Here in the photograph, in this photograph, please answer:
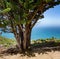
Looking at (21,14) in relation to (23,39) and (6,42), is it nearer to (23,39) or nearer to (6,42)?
(23,39)

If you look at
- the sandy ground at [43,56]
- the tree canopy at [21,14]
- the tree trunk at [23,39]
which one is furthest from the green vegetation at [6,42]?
the sandy ground at [43,56]

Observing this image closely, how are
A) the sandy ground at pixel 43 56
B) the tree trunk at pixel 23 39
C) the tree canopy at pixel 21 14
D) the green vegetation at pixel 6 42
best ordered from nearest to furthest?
1. the tree canopy at pixel 21 14
2. the sandy ground at pixel 43 56
3. the tree trunk at pixel 23 39
4. the green vegetation at pixel 6 42

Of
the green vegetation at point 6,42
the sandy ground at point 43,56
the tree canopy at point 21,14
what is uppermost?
the tree canopy at point 21,14

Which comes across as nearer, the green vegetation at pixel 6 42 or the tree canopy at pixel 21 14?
the tree canopy at pixel 21 14

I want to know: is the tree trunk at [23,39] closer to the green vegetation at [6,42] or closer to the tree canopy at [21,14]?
the tree canopy at [21,14]

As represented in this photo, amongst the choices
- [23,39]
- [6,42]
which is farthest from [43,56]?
[6,42]

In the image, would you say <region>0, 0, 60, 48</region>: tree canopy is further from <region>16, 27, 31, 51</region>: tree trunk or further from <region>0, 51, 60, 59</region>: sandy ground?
<region>0, 51, 60, 59</region>: sandy ground

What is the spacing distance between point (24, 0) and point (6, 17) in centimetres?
117

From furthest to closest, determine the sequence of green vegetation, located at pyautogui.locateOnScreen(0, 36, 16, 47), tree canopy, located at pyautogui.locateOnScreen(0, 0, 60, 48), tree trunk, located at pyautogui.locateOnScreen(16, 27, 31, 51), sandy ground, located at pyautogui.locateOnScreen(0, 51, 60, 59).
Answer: green vegetation, located at pyautogui.locateOnScreen(0, 36, 16, 47), tree trunk, located at pyautogui.locateOnScreen(16, 27, 31, 51), sandy ground, located at pyautogui.locateOnScreen(0, 51, 60, 59), tree canopy, located at pyautogui.locateOnScreen(0, 0, 60, 48)

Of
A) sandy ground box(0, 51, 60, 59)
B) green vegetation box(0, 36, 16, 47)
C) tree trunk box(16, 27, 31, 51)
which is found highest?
tree trunk box(16, 27, 31, 51)

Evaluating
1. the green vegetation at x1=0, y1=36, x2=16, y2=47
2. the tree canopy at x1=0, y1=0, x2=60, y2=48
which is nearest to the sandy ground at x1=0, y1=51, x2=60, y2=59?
the tree canopy at x1=0, y1=0, x2=60, y2=48

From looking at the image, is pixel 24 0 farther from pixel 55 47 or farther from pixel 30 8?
pixel 55 47

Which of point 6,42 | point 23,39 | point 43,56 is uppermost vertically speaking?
point 23,39

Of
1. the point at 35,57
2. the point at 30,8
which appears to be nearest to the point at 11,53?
the point at 35,57
